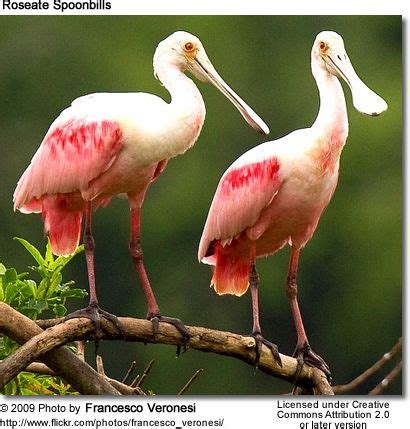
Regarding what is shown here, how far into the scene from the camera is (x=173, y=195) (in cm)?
1470

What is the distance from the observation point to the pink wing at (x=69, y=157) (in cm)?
873

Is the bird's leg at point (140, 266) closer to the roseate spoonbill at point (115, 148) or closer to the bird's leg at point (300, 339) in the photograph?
the roseate spoonbill at point (115, 148)

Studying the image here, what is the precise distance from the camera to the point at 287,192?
8961mm

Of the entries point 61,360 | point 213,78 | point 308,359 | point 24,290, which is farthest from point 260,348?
point 213,78

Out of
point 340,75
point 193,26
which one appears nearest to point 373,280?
point 193,26

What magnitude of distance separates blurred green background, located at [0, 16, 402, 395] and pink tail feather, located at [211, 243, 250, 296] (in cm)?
232

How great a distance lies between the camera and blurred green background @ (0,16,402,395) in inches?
508

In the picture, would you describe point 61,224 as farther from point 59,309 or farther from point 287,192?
point 287,192

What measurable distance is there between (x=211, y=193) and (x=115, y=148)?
5812 mm

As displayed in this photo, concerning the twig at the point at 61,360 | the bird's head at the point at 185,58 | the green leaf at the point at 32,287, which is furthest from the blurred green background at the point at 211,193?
the twig at the point at 61,360

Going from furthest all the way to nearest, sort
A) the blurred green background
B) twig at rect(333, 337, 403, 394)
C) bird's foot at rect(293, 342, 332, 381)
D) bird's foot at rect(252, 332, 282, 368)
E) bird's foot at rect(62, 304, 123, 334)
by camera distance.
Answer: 1. the blurred green background
2. bird's foot at rect(293, 342, 332, 381)
3. bird's foot at rect(252, 332, 282, 368)
4. bird's foot at rect(62, 304, 123, 334)
5. twig at rect(333, 337, 403, 394)

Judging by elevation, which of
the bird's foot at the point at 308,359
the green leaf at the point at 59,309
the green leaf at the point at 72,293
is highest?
the green leaf at the point at 72,293

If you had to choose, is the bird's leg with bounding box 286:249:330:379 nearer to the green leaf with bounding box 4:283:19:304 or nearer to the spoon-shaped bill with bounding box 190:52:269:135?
the spoon-shaped bill with bounding box 190:52:269:135

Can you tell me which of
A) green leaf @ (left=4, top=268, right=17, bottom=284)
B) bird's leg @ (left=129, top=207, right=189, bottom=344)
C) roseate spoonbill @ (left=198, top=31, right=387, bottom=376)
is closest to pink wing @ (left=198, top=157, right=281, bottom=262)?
roseate spoonbill @ (left=198, top=31, right=387, bottom=376)
